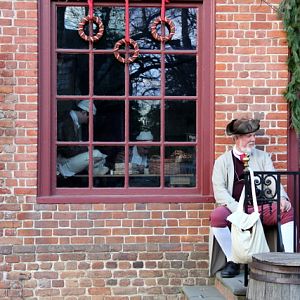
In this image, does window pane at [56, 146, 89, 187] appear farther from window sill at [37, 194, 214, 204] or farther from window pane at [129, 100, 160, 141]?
window pane at [129, 100, 160, 141]

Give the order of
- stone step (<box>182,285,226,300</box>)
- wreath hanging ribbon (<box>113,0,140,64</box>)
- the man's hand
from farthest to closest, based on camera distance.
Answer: wreath hanging ribbon (<box>113,0,140,64</box>) → stone step (<box>182,285,226,300</box>) → the man's hand

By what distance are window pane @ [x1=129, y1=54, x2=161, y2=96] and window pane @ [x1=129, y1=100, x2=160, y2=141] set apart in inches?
3.9

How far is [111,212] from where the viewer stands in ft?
19.3

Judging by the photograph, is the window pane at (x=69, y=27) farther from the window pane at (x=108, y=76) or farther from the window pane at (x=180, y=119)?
the window pane at (x=180, y=119)

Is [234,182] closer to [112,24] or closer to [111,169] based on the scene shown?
[111,169]

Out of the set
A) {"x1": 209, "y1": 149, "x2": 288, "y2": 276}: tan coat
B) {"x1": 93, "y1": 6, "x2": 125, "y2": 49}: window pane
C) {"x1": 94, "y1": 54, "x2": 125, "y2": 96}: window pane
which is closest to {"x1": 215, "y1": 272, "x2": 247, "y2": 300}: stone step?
{"x1": 209, "y1": 149, "x2": 288, "y2": 276}: tan coat

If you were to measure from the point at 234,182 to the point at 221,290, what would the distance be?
1.01m

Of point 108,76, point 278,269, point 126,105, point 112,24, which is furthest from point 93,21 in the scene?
point 278,269

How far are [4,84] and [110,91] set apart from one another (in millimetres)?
1032

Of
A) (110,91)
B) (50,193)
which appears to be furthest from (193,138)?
(50,193)

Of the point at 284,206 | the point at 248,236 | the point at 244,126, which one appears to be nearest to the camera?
the point at 248,236

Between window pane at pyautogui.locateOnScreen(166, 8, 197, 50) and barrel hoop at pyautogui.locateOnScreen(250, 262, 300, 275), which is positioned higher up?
window pane at pyautogui.locateOnScreen(166, 8, 197, 50)

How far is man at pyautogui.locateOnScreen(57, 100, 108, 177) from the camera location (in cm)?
595

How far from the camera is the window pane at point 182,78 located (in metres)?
6.03
